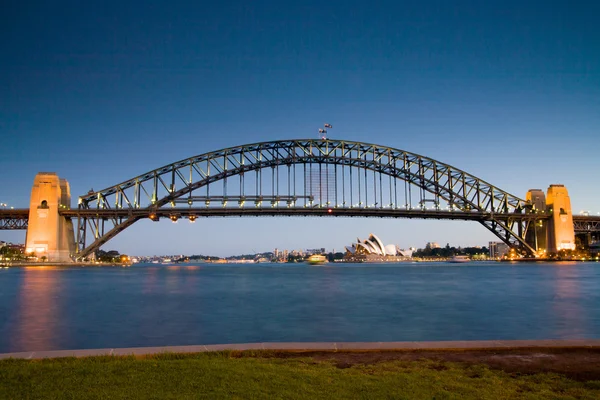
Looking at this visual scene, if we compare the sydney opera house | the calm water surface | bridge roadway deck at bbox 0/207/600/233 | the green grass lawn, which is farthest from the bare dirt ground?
the sydney opera house

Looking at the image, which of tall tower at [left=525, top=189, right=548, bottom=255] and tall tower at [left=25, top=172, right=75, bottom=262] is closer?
tall tower at [left=25, top=172, right=75, bottom=262]

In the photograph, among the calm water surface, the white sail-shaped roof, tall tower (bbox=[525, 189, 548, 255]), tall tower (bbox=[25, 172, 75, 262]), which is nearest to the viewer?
the calm water surface

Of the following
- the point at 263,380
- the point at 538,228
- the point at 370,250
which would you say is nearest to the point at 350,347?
the point at 263,380

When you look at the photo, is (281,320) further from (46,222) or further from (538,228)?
(538,228)

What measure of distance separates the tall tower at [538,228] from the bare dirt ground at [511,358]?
93107mm

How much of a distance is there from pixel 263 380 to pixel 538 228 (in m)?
99.7

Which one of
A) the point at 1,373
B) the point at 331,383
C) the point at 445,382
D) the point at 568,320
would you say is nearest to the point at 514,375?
the point at 445,382

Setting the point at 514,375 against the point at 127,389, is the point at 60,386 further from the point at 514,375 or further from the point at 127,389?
the point at 514,375

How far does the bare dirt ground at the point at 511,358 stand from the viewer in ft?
27.3

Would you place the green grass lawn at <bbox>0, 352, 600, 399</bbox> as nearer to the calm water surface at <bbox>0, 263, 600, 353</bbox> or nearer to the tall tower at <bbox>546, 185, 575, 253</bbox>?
the calm water surface at <bbox>0, 263, 600, 353</bbox>

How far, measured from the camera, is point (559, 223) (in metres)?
93.5

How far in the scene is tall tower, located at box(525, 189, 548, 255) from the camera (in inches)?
3772

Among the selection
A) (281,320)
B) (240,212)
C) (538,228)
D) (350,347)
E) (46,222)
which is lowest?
(281,320)

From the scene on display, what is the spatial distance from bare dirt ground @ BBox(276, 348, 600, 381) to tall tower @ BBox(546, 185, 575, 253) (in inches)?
3633
